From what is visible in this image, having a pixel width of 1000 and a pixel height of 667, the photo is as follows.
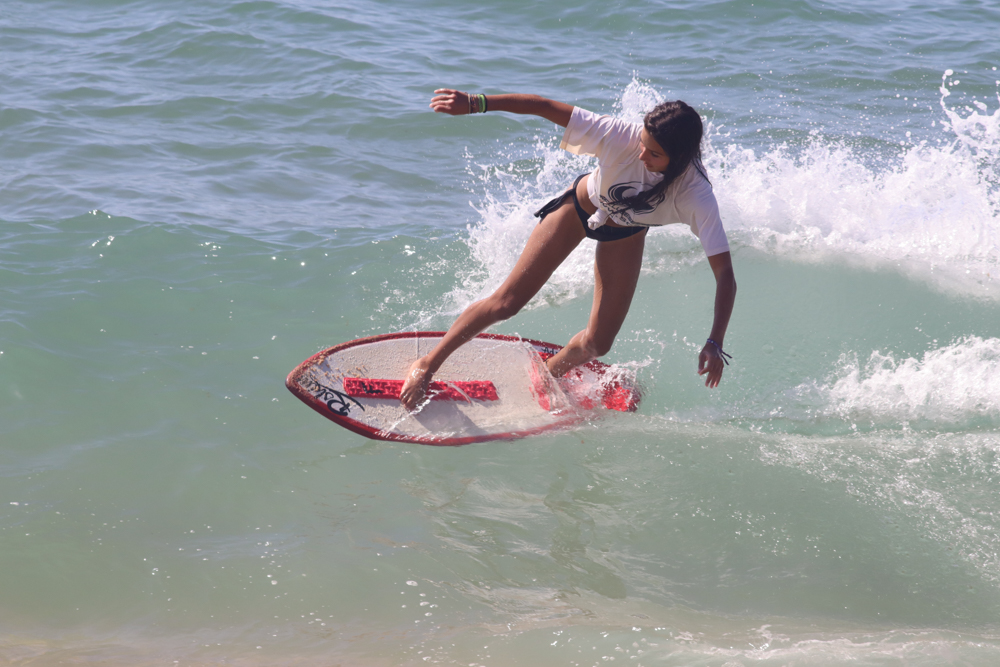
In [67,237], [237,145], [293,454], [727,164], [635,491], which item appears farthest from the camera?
[237,145]

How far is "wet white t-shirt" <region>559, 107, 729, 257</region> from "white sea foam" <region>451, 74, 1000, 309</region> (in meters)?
2.70

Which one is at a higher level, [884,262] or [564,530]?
[884,262]

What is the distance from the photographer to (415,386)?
16.2ft

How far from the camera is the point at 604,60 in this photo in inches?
512

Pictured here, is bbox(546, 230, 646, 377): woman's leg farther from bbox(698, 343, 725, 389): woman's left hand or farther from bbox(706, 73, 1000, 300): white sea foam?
bbox(706, 73, 1000, 300): white sea foam

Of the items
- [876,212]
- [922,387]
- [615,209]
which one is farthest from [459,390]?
[876,212]

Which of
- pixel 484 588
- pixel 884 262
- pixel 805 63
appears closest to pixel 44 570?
pixel 484 588

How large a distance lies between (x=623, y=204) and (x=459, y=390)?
1722 mm

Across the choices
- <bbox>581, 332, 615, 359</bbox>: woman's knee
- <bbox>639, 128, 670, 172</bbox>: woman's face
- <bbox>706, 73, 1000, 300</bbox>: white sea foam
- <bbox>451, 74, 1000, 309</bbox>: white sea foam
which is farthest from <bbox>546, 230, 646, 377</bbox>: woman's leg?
<bbox>706, 73, 1000, 300</bbox>: white sea foam

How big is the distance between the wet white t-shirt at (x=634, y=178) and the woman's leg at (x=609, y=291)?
0.42m

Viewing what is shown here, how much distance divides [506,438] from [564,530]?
94 centimetres

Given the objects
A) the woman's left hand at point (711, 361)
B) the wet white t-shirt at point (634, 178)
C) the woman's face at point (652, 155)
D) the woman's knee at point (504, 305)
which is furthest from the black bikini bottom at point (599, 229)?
the woman's left hand at point (711, 361)

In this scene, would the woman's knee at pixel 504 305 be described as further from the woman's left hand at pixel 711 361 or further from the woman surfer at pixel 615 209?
the woman's left hand at pixel 711 361

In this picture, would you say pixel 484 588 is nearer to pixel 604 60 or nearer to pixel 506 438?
pixel 506 438
